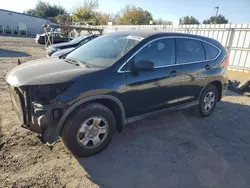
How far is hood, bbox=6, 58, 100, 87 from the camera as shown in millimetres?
2641

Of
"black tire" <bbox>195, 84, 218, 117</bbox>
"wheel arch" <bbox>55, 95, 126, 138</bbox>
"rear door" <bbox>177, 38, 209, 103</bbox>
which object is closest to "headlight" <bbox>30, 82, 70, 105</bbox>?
"wheel arch" <bbox>55, 95, 126, 138</bbox>

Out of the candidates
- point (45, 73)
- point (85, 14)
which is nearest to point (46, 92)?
point (45, 73)

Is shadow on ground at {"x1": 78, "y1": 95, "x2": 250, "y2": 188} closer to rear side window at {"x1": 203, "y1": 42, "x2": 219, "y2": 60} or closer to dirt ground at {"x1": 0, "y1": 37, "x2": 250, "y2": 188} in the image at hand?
dirt ground at {"x1": 0, "y1": 37, "x2": 250, "y2": 188}

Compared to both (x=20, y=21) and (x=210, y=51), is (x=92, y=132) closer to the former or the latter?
(x=210, y=51)

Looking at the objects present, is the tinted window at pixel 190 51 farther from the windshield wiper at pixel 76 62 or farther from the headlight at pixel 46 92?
the headlight at pixel 46 92

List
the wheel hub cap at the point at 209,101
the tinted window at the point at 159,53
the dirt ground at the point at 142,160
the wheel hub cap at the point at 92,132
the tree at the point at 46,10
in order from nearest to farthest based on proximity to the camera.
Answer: the dirt ground at the point at 142,160 → the wheel hub cap at the point at 92,132 → the tinted window at the point at 159,53 → the wheel hub cap at the point at 209,101 → the tree at the point at 46,10

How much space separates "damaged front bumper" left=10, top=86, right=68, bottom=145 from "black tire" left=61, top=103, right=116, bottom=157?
0.59ft

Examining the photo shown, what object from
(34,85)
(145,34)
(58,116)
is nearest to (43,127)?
(58,116)

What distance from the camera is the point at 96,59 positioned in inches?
132

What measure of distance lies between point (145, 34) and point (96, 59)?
1.01m

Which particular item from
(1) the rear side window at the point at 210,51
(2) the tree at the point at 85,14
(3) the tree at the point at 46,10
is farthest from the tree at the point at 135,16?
(1) the rear side window at the point at 210,51

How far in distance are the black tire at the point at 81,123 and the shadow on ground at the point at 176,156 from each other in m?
0.15

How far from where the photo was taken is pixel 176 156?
3.26 m

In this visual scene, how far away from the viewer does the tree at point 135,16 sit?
4409 cm
